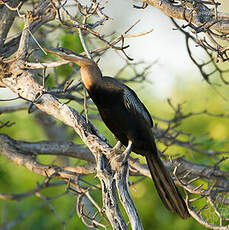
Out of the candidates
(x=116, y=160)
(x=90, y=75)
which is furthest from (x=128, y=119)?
(x=116, y=160)

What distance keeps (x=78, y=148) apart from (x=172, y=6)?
64.8 inches

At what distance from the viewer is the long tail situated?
3.19 meters

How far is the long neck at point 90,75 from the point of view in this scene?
305cm

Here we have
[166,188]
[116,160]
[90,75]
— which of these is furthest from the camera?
[166,188]

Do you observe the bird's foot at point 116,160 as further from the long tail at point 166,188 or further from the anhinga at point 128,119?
the long tail at point 166,188

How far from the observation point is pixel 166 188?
10.8 ft

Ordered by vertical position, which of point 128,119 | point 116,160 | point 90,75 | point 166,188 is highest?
point 90,75

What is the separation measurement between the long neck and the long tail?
732mm

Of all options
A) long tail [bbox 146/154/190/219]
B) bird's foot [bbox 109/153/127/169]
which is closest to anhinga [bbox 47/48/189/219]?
long tail [bbox 146/154/190/219]

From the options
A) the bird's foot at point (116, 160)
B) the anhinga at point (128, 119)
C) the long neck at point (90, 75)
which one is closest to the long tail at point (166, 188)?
the anhinga at point (128, 119)

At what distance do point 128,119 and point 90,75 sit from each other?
1.55 ft

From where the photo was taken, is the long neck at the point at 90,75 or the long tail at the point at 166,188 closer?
the long neck at the point at 90,75

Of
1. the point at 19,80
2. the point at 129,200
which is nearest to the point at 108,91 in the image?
the point at 19,80

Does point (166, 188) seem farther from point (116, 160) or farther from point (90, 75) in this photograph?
point (90, 75)
